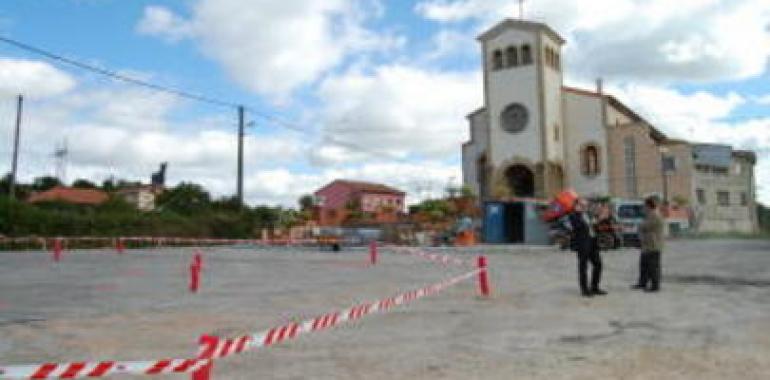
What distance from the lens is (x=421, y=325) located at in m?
10.6

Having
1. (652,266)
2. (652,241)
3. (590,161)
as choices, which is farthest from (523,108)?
(652,241)

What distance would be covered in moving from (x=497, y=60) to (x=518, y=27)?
116 inches

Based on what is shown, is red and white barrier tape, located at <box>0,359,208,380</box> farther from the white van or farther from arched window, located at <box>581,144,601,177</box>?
arched window, located at <box>581,144,601,177</box>

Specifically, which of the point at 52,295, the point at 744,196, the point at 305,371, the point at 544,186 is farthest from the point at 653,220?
the point at 744,196

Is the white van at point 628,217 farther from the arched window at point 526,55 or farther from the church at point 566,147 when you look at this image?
the arched window at point 526,55

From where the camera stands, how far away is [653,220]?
14.3 m

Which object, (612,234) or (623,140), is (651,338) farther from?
(623,140)

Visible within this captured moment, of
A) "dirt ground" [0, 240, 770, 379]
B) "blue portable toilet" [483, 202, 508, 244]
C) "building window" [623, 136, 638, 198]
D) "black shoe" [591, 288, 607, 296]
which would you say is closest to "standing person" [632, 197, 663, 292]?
"dirt ground" [0, 240, 770, 379]

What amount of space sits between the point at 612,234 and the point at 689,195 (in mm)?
31252

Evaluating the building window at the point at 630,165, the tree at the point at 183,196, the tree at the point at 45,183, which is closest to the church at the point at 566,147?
the building window at the point at 630,165

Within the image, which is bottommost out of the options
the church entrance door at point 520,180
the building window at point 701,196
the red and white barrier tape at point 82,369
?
the red and white barrier tape at point 82,369

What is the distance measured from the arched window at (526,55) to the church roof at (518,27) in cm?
148

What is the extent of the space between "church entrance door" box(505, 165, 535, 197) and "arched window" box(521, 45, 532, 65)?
25.9ft

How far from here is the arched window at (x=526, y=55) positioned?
6069cm
